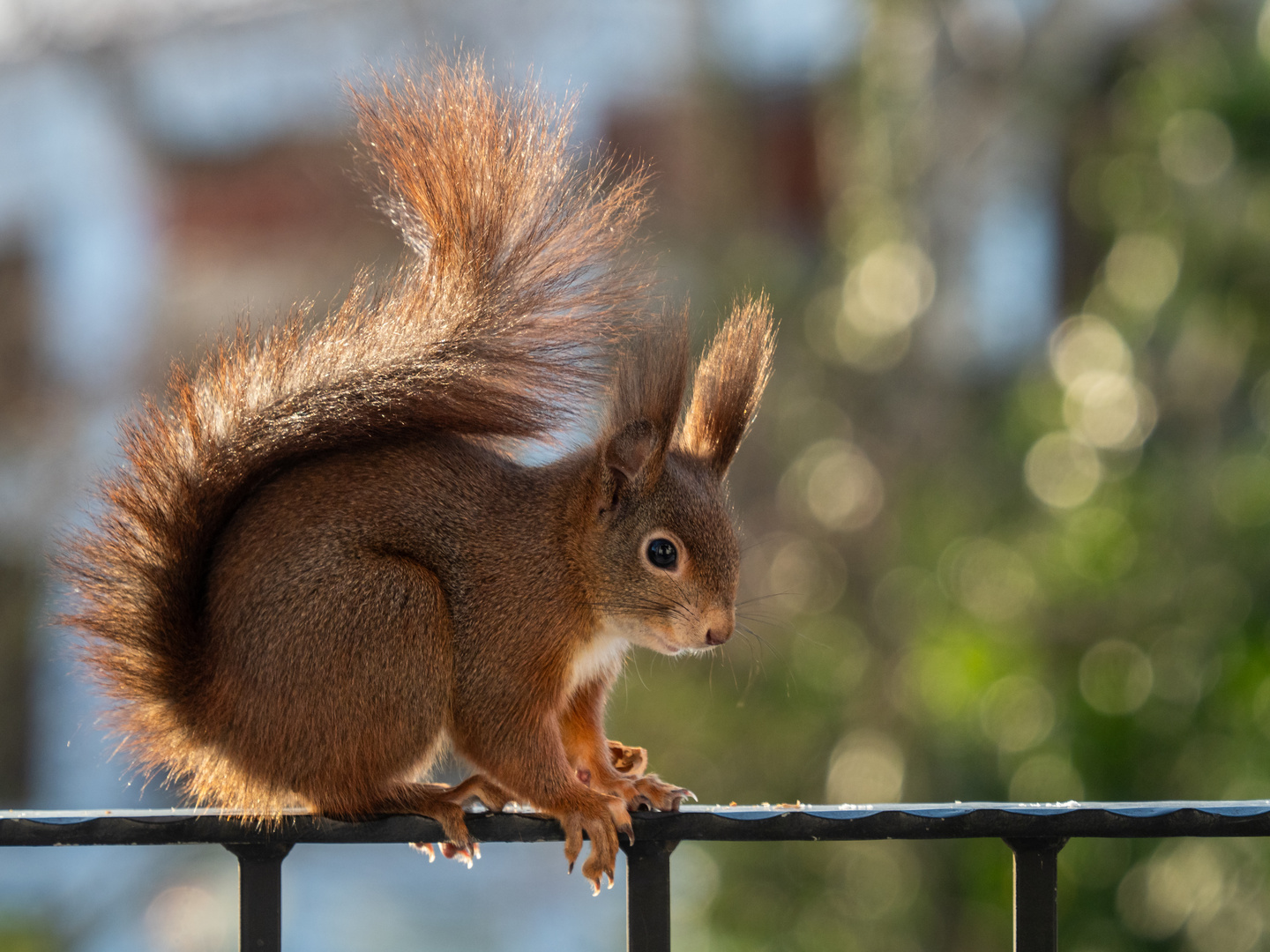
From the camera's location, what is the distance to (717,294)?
9.54ft

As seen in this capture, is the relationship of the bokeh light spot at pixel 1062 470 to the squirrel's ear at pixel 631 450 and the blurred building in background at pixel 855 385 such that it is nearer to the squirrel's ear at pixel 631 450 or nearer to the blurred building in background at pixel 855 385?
the blurred building in background at pixel 855 385

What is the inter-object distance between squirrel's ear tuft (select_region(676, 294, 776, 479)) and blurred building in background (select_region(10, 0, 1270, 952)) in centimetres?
61

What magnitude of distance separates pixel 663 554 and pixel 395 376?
10.8 inches

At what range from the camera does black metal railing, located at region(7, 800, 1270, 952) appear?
67 cm

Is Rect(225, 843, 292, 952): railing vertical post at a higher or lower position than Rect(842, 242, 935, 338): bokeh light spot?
lower

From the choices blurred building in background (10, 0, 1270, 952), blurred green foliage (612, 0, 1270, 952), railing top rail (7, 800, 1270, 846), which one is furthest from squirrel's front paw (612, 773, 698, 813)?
blurred green foliage (612, 0, 1270, 952)

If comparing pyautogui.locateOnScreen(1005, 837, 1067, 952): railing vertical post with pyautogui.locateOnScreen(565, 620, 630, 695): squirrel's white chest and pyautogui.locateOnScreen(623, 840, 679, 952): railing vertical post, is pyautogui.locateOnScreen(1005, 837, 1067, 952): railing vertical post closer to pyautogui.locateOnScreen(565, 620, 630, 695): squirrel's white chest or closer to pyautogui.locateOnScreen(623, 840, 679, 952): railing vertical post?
pyautogui.locateOnScreen(623, 840, 679, 952): railing vertical post

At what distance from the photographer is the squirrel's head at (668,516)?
1.01 meters

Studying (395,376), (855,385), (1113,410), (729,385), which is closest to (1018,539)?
(1113,410)

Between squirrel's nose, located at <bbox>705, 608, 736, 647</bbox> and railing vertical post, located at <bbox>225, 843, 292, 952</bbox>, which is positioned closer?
railing vertical post, located at <bbox>225, 843, 292, 952</bbox>

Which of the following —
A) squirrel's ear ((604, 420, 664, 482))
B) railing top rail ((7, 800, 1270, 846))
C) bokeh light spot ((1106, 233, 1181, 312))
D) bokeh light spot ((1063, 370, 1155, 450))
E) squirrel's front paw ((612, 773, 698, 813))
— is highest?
bokeh light spot ((1106, 233, 1181, 312))

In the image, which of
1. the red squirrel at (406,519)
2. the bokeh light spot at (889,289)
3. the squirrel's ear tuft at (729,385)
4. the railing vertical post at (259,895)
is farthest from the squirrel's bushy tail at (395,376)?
the bokeh light spot at (889,289)

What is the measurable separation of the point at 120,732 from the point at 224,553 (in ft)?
0.51

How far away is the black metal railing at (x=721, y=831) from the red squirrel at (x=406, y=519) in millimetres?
124
